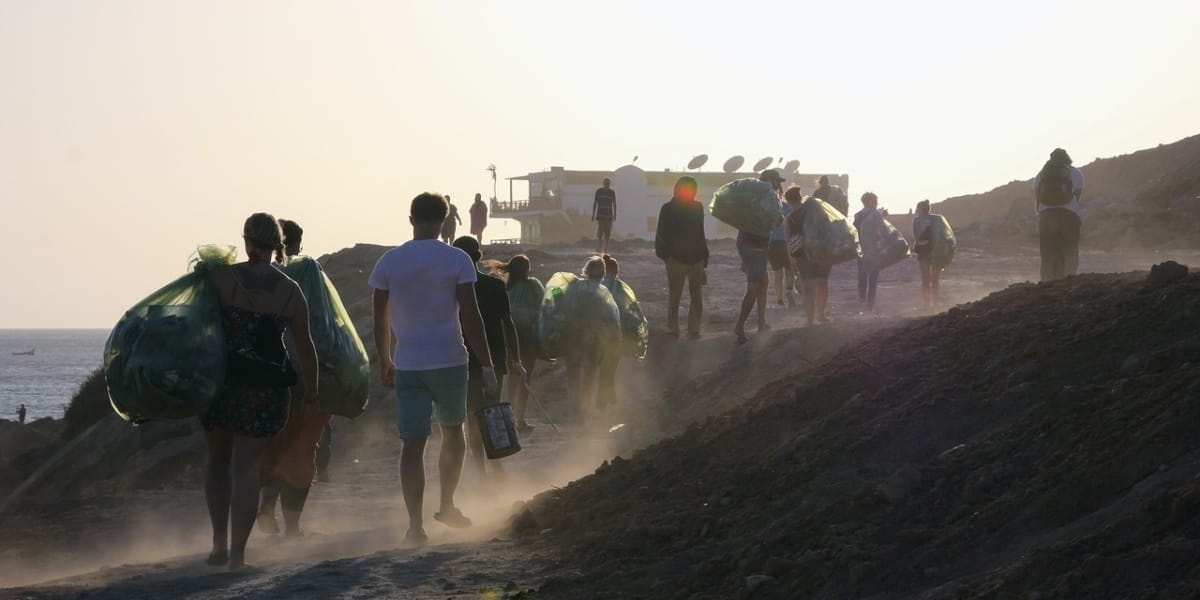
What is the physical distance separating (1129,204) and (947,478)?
32386 millimetres

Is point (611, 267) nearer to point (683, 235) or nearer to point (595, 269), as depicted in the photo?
point (595, 269)

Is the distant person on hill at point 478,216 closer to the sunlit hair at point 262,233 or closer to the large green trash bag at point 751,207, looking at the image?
the large green trash bag at point 751,207

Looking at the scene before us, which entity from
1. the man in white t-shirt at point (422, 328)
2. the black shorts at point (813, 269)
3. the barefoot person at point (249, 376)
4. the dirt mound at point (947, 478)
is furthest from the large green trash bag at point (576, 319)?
the barefoot person at point (249, 376)

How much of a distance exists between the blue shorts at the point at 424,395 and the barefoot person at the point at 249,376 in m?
0.82

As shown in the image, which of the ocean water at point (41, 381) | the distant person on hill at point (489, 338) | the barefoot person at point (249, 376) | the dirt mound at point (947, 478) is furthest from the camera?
the ocean water at point (41, 381)

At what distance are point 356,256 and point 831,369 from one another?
26.8 m

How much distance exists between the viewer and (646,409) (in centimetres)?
1556

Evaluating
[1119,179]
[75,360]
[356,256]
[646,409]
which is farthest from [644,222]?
[75,360]

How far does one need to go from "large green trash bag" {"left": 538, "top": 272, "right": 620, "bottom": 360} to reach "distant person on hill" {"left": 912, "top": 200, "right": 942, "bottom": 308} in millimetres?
5420

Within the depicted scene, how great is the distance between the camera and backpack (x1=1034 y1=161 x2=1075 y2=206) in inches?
598

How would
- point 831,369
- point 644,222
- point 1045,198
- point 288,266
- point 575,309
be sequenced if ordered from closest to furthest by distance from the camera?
1. point 288,266
2. point 831,369
3. point 575,309
4. point 1045,198
5. point 644,222

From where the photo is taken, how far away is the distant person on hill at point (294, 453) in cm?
934

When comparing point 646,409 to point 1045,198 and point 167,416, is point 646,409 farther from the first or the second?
point 167,416

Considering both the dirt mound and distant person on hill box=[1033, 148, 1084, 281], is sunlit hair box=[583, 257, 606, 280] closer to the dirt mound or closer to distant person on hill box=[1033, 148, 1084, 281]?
the dirt mound
